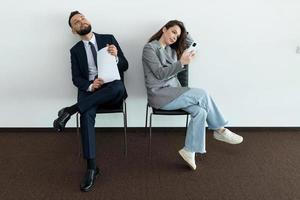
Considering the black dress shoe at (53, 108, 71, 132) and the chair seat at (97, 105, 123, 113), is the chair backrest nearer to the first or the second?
the chair seat at (97, 105, 123, 113)

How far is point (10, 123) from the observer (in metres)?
3.11

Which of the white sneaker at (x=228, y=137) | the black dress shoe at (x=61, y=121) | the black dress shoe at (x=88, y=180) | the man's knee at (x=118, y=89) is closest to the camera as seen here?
the black dress shoe at (x=88, y=180)

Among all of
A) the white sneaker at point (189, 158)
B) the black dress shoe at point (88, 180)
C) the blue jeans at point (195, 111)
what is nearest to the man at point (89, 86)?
the black dress shoe at point (88, 180)

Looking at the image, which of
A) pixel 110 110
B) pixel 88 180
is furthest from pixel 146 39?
pixel 88 180

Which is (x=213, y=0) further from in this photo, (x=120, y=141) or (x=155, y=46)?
(x=120, y=141)

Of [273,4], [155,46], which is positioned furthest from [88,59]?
[273,4]

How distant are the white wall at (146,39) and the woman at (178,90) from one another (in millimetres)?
270

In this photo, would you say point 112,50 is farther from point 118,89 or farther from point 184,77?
point 184,77

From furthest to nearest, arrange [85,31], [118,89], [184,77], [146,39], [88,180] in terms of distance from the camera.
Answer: [146,39] < [184,77] < [85,31] < [118,89] < [88,180]

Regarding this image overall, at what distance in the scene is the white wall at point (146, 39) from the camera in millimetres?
2750

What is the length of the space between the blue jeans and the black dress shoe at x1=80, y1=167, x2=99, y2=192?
778 millimetres

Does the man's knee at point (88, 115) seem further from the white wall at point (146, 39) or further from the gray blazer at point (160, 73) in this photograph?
the white wall at point (146, 39)

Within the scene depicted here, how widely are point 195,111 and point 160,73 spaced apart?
1.41 feet

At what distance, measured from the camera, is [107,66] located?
2.47 meters
